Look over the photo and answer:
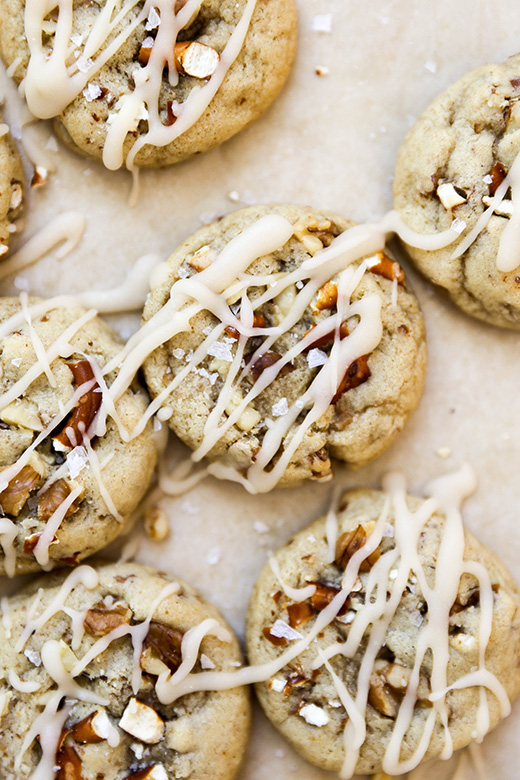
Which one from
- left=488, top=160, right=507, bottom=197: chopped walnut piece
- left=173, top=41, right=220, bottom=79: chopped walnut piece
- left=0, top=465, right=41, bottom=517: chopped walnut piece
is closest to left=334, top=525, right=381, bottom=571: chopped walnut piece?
left=0, top=465, right=41, bottom=517: chopped walnut piece

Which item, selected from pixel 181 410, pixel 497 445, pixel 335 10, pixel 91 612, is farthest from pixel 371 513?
pixel 335 10

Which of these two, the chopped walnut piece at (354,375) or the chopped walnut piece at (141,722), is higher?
the chopped walnut piece at (354,375)

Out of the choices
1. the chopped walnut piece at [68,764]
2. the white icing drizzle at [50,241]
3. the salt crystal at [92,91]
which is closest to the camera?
the chopped walnut piece at [68,764]

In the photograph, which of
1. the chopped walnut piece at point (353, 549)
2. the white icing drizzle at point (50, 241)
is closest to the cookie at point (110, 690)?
the chopped walnut piece at point (353, 549)

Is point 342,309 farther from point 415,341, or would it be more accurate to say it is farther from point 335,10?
point 335,10

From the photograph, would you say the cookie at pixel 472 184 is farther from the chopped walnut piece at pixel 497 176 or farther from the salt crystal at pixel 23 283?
the salt crystal at pixel 23 283

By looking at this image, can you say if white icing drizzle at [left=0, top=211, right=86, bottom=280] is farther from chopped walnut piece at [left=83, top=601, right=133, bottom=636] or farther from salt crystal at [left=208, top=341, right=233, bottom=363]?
chopped walnut piece at [left=83, top=601, right=133, bottom=636]

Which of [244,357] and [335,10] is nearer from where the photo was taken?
[244,357]
